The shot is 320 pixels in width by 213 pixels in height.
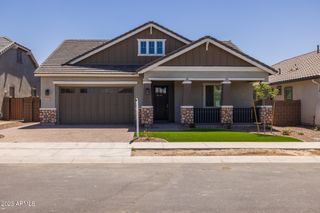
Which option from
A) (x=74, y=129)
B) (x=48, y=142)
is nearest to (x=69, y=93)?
(x=74, y=129)

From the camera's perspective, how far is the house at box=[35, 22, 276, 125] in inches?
802

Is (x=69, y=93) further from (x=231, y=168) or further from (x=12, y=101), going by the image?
(x=231, y=168)

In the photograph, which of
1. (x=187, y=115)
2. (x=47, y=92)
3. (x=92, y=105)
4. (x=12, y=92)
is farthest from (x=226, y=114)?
(x=12, y=92)

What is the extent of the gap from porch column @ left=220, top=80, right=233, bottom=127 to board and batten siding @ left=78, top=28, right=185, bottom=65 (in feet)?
16.8

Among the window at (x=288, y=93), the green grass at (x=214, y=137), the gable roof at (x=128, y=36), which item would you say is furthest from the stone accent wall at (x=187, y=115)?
the window at (x=288, y=93)

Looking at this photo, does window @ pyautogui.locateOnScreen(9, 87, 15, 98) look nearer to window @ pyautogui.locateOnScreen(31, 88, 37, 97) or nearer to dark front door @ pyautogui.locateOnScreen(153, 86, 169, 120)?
window @ pyautogui.locateOnScreen(31, 88, 37, 97)

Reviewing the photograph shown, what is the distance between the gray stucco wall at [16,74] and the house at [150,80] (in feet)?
18.4

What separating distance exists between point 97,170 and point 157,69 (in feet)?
37.0

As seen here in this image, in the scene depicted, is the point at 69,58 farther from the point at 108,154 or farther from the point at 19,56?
the point at 108,154

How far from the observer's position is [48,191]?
7410 millimetres

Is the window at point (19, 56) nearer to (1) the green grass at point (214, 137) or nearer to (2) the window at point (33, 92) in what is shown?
(2) the window at point (33, 92)

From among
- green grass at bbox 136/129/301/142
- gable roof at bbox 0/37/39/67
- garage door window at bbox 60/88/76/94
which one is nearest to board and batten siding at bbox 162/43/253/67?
green grass at bbox 136/129/301/142

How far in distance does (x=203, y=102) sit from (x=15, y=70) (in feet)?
53.1

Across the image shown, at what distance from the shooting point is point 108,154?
12.4m
